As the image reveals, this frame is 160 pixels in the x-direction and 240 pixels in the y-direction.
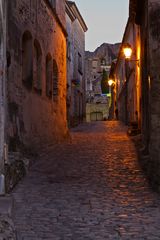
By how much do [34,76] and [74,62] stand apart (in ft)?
58.0

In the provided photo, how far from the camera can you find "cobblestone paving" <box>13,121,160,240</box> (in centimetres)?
553

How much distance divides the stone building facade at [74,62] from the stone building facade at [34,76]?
9.28 meters

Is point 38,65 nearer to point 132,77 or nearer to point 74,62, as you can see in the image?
point 132,77

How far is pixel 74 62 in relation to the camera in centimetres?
2991

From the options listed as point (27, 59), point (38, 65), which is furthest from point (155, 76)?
point (38, 65)

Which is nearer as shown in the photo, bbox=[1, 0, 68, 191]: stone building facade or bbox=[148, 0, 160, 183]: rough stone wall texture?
bbox=[148, 0, 160, 183]: rough stone wall texture

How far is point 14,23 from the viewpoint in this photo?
10508 millimetres

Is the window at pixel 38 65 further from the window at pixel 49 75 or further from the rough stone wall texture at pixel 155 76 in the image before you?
the rough stone wall texture at pixel 155 76

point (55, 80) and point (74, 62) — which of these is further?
point (74, 62)

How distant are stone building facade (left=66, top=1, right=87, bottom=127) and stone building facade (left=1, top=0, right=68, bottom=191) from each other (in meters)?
9.28

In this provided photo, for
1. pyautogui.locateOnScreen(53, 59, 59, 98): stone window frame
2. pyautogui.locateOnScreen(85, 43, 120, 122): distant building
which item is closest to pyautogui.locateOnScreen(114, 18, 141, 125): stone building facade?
pyautogui.locateOnScreen(53, 59, 59, 98): stone window frame

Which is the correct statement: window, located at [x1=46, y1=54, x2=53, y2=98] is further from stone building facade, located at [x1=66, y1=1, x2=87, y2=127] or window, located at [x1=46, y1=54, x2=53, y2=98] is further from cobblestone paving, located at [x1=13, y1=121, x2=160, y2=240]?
stone building facade, located at [x1=66, y1=1, x2=87, y2=127]

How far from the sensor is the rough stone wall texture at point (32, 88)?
1019cm

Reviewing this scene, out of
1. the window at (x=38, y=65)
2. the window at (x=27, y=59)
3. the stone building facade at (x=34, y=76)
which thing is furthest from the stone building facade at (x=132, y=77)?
the window at (x=27, y=59)
